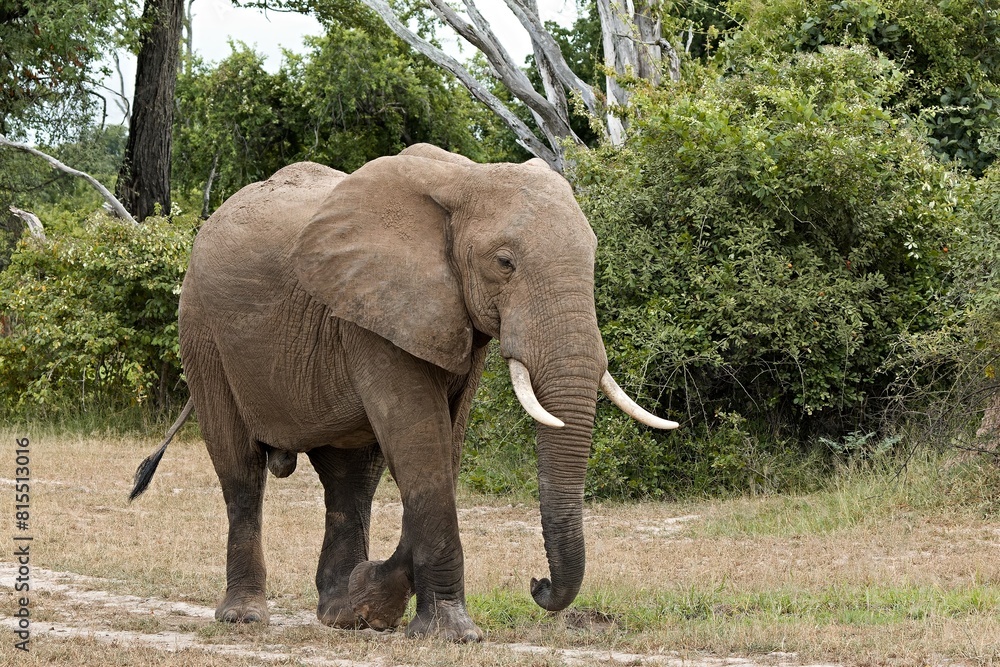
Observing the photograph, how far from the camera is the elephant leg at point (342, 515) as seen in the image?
7320 mm

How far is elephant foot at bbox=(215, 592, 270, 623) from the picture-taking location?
23.4 ft

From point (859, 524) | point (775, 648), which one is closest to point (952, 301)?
point (859, 524)

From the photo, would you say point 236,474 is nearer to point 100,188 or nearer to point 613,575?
point 613,575

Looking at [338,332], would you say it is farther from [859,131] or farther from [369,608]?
[859,131]

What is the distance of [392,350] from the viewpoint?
6.36 m

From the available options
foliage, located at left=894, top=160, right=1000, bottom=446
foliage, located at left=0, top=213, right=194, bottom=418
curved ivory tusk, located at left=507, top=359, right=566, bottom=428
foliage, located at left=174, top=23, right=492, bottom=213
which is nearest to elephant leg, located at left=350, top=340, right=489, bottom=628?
curved ivory tusk, located at left=507, top=359, right=566, bottom=428

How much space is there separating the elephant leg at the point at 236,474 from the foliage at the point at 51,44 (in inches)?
488

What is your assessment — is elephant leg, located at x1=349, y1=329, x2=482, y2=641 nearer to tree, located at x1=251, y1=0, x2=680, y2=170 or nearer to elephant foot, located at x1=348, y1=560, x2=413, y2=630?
elephant foot, located at x1=348, y1=560, x2=413, y2=630

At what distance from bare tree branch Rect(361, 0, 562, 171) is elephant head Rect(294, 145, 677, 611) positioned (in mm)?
13390

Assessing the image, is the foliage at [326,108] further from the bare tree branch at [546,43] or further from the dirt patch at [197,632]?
the dirt patch at [197,632]

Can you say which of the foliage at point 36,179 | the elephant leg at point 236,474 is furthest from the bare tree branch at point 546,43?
the elephant leg at point 236,474

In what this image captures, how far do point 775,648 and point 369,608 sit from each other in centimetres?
209

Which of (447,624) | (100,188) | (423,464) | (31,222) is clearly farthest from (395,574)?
(31,222)

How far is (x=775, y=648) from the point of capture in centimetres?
623
